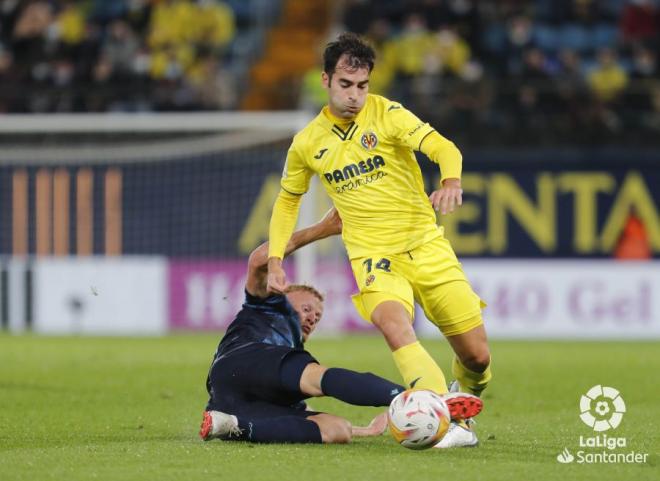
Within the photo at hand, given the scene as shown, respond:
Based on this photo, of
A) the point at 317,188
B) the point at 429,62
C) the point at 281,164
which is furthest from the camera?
the point at 429,62

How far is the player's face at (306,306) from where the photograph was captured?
25.7 feet

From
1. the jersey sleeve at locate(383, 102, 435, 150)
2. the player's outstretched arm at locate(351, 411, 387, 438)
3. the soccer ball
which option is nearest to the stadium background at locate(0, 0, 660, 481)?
the player's outstretched arm at locate(351, 411, 387, 438)

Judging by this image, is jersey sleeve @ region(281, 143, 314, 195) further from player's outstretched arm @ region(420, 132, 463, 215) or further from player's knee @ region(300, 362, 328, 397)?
player's knee @ region(300, 362, 328, 397)

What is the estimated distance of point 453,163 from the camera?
6.91 metres

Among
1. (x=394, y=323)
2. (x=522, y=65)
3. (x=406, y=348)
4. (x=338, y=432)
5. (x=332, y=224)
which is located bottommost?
(x=338, y=432)


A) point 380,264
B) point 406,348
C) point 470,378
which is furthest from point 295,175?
point 470,378

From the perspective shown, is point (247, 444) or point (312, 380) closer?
point (312, 380)

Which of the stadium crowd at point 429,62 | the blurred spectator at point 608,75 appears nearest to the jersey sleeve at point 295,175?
the stadium crowd at point 429,62

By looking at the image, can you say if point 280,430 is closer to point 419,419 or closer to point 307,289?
point 307,289

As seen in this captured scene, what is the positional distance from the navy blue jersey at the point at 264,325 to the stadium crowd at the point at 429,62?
36.9ft

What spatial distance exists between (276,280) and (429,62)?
43.1 feet

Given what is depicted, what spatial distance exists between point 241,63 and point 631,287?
25.2 feet

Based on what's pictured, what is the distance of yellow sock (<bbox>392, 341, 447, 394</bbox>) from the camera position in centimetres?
676

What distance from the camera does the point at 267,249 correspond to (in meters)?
7.70
